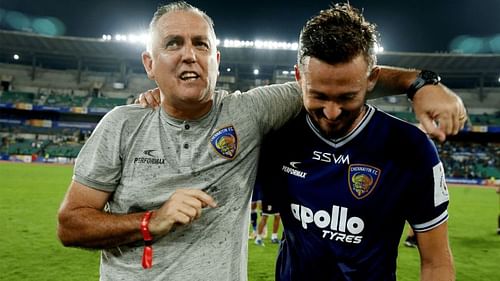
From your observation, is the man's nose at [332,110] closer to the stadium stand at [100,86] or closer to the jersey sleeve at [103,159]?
the jersey sleeve at [103,159]

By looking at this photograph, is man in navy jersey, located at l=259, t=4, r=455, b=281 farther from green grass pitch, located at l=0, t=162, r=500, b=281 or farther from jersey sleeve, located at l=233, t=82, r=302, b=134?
green grass pitch, located at l=0, t=162, r=500, b=281

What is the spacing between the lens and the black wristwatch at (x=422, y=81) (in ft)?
6.82

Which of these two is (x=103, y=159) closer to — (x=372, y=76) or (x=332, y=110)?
(x=332, y=110)

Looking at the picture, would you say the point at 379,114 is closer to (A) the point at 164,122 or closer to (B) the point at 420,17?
(A) the point at 164,122

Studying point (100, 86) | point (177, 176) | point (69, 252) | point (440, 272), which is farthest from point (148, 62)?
point (100, 86)

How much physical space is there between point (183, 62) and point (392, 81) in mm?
1136

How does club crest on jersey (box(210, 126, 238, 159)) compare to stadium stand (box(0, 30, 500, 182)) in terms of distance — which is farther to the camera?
stadium stand (box(0, 30, 500, 182))

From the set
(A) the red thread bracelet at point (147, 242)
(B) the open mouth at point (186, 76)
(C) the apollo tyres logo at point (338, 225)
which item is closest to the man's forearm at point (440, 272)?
(C) the apollo tyres logo at point (338, 225)

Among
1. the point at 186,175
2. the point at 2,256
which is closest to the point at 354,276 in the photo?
the point at 186,175

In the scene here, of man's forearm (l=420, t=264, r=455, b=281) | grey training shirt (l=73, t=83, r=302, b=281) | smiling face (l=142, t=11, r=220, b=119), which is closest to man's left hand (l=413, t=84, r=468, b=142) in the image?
man's forearm (l=420, t=264, r=455, b=281)

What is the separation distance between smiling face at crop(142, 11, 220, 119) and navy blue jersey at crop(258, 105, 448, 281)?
638 millimetres

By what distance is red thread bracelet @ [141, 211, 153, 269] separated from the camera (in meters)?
1.90

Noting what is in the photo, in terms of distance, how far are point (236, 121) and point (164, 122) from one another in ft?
1.27

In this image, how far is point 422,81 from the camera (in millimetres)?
2104
